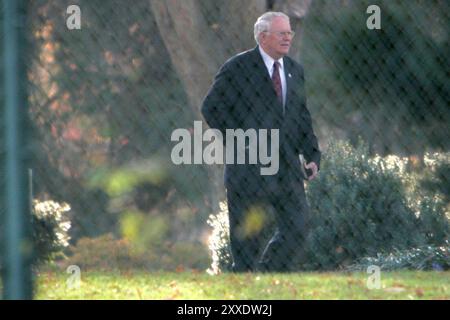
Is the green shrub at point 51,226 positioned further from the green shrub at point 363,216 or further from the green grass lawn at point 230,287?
the green shrub at point 363,216

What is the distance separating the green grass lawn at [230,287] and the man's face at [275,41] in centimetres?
134

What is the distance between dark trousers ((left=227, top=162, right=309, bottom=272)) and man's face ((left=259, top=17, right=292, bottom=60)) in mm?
740

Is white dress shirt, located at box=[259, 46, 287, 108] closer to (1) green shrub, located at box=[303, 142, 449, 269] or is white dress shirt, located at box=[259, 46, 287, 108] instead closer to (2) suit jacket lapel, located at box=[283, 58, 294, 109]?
(2) suit jacket lapel, located at box=[283, 58, 294, 109]

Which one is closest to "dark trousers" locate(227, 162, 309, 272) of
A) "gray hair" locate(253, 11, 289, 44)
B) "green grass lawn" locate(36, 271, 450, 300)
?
"green grass lawn" locate(36, 271, 450, 300)

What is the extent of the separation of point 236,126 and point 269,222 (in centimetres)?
85

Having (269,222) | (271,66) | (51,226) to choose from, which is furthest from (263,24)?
(51,226)

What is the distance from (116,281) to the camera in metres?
6.17

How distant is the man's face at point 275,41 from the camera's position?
6742 millimetres

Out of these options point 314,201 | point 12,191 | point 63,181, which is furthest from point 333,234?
point 12,191

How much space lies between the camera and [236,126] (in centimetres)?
626
